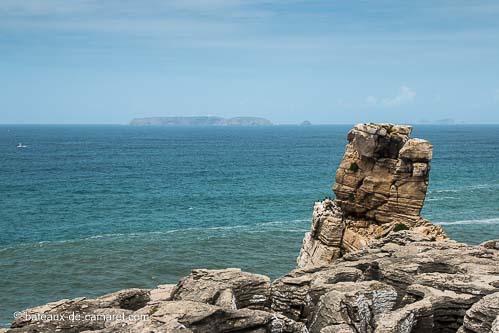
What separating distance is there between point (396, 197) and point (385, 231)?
2.96 m

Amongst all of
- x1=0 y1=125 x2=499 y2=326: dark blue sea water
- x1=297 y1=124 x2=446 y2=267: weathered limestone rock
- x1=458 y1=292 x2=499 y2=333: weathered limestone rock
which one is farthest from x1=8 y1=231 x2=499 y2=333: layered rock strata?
x1=0 y1=125 x2=499 y2=326: dark blue sea water

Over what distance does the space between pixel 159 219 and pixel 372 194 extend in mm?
44816

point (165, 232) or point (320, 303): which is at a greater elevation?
point (320, 303)

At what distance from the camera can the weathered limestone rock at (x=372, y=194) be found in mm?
47750

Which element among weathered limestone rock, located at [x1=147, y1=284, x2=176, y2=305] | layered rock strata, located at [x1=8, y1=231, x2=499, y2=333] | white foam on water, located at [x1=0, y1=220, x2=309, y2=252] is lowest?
white foam on water, located at [x1=0, y1=220, x2=309, y2=252]

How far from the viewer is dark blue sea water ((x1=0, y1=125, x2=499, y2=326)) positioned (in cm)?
5922

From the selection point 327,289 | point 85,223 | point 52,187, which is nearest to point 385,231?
point 327,289

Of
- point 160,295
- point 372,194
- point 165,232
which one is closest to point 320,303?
point 160,295

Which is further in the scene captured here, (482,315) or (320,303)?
(320,303)

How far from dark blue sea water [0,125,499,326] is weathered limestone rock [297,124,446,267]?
1010 centimetres

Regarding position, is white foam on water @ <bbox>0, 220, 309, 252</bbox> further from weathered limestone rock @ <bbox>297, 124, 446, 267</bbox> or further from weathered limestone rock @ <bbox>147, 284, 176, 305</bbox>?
weathered limestone rock @ <bbox>147, 284, 176, 305</bbox>

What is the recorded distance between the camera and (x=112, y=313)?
81.1 feet

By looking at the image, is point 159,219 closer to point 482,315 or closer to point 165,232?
point 165,232

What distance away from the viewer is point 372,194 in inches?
1972
